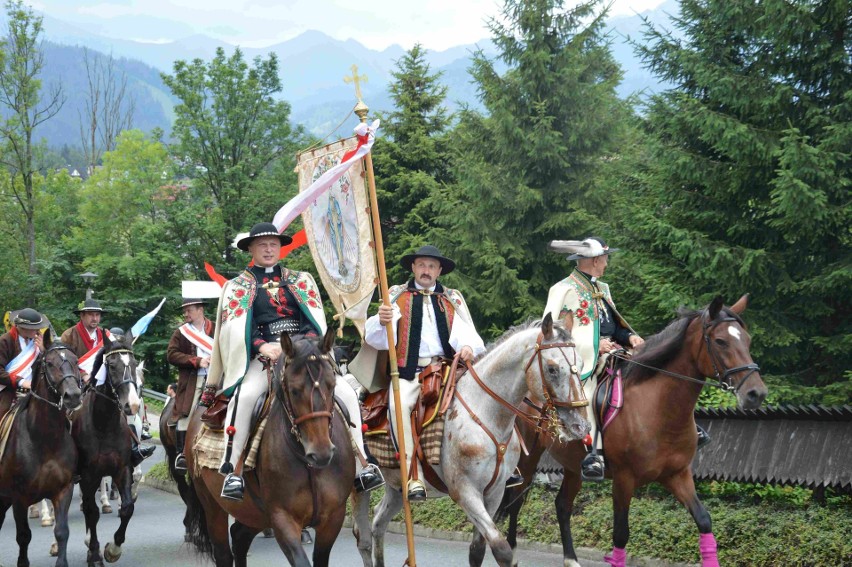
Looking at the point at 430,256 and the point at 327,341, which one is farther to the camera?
the point at 430,256

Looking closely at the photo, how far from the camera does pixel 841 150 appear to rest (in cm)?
1367

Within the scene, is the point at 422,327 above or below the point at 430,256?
below

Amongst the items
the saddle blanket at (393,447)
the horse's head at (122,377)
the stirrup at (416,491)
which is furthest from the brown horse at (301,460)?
the horse's head at (122,377)

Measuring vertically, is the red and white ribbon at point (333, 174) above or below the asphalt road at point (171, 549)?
above

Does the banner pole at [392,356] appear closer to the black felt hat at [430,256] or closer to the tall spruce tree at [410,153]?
the black felt hat at [430,256]

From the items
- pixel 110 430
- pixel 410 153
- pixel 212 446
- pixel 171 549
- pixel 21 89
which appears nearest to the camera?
pixel 212 446

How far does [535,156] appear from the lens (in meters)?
20.0

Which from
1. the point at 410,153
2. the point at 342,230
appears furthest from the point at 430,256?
the point at 410,153

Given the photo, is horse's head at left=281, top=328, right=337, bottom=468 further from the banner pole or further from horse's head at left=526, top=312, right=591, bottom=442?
horse's head at left=526, top=312, right=591, bottom=442

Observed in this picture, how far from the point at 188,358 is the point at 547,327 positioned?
5.86 meters

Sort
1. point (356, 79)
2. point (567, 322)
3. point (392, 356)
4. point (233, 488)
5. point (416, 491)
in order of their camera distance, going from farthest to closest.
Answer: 1. point (356, 79)
2. point (392, 356)
3. point (416, 491)
4. point (567, 322)
5. point (233, 488)

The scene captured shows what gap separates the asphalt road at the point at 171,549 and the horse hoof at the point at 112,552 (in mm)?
143

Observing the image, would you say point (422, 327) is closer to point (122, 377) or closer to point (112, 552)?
point (122, 377)

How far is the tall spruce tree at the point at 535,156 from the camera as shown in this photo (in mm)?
20000
